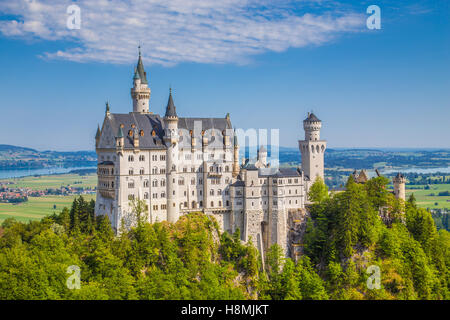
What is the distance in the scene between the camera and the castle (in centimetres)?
8162

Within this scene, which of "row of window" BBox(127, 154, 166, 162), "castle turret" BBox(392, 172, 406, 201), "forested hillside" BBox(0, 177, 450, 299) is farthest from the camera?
"castle turret" BBox(392, 172, 406, 201)

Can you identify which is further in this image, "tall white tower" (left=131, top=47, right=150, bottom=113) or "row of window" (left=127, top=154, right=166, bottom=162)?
"tall white tower" (left=131, top=47, right=150, bottom=113)

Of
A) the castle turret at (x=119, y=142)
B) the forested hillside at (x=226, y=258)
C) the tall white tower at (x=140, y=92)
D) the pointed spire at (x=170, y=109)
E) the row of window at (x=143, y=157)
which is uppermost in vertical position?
the tall white tower at (x=140, y=92)

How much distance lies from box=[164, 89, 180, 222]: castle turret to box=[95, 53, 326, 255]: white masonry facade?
171 millimetres

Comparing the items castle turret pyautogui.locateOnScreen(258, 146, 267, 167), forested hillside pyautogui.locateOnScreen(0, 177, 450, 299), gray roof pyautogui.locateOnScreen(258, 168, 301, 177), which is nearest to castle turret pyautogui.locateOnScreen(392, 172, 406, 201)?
forested hillside pyautogui.locateOnScreen(0, 177, 450, 299)

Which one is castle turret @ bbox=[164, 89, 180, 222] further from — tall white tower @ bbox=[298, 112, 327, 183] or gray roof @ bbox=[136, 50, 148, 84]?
tall white tower @ bbox=[298, 112, 327, 183]

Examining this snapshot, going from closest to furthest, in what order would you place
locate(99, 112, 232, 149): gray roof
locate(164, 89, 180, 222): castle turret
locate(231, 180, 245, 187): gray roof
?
locate(99, 112, 232, 149): gray roof
locate(164, 89, 180, 222): castle turret
locate(231, 180, 245, 187): gray roof

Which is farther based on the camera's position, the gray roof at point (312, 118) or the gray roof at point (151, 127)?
the gray roof at point (312, 118)

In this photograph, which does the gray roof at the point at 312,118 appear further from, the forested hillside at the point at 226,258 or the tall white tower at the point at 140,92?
the tall white tower at the point at 140,92

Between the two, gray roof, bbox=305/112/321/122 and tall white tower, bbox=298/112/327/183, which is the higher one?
gray roof, bbox=305/112/321/122

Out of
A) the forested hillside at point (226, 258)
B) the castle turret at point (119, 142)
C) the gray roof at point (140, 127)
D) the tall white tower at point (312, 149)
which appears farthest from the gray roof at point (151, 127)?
the tall white tower at point (312, 149)

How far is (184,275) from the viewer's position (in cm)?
7650

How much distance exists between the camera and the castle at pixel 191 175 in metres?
81.6
